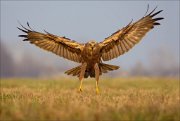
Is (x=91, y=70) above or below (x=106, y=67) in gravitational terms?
below

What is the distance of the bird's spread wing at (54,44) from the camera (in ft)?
43.3

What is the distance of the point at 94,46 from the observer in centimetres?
1247

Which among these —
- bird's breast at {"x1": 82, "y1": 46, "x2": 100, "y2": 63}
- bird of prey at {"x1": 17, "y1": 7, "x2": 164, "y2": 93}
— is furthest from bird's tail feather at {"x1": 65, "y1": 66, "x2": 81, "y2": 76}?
bird's breast at {"x1": 82, "y1": 46, "x2": 100, "y2": 63}

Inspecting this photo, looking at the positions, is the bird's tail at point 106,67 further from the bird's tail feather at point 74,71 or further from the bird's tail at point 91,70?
the bird's tail feather at point 74,71

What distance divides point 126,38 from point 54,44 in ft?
7.29

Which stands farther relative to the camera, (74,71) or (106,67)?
(74,71)

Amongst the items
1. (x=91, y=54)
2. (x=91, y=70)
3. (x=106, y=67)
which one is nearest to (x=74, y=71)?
(x=91, y=70)

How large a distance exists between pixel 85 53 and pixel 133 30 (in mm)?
1655

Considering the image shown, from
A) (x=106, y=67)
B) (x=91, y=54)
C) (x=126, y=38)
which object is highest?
(x=126, y=38)

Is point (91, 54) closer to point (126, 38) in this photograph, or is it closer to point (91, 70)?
point (91, 70)

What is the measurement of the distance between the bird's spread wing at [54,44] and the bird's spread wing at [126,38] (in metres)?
0.86

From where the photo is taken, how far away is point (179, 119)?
24.0 feet

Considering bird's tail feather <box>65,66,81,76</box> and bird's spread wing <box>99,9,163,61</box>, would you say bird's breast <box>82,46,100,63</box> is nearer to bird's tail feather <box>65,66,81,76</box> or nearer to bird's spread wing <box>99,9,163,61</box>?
bird's spread wing <box>99,9,163,61</box>

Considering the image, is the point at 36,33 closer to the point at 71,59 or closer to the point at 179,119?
the point at 71,59
